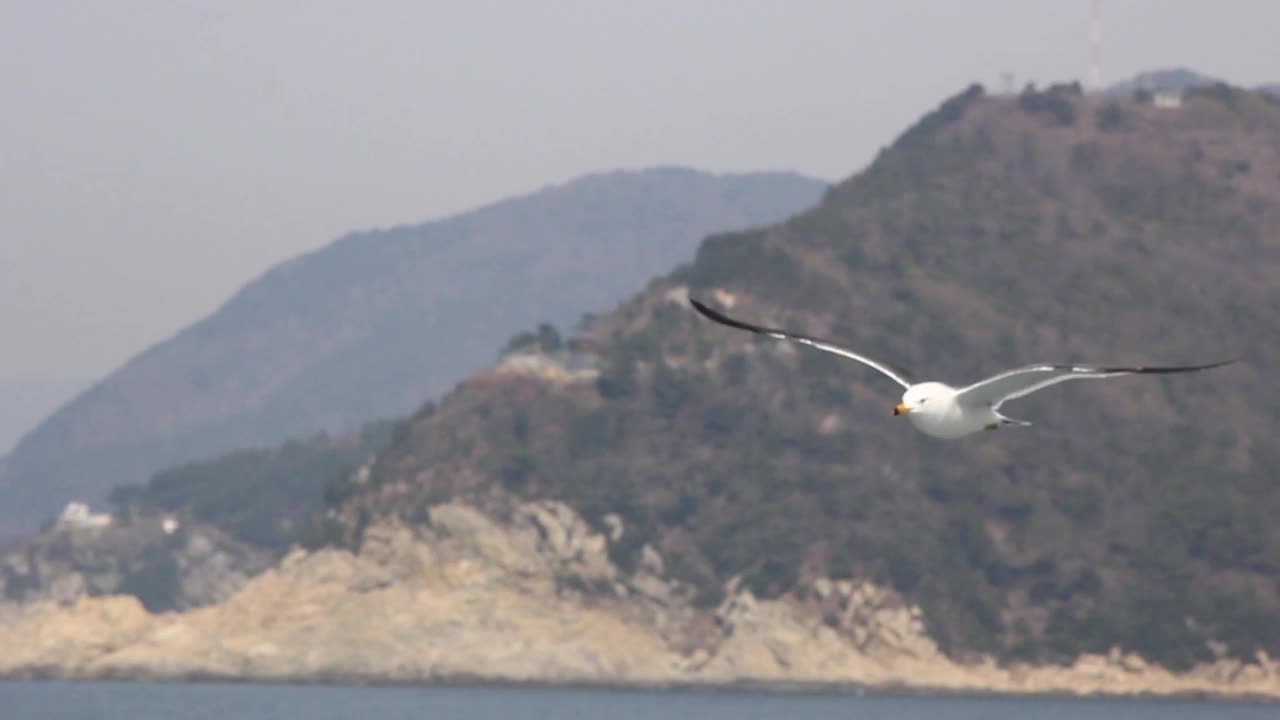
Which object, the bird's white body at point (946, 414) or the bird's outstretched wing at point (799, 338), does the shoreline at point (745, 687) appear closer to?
the bird's outstretched wing at point (799, 338)

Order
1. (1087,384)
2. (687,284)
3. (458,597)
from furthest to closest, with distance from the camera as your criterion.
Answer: (687,284) < (1087,384) < (458,597)

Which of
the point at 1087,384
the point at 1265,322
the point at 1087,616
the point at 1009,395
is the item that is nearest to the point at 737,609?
the point at 1087,616

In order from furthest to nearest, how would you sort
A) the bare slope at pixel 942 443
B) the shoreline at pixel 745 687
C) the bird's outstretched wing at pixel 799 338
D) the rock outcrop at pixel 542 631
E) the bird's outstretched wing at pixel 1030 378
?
the bare slope at pixel 942 443 < the rock outcrop at pixel 542 631 < the shoreline at pixel 745 687 < the bird's outstretched wing at pixel 799 338 < the bird's outstretched wing at pixel 1030 378

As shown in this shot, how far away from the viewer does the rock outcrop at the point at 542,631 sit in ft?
489

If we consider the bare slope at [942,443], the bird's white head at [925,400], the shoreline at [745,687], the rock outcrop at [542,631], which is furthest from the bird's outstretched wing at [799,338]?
the bare slope at [942,443]

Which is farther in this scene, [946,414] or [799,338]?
[799,338]

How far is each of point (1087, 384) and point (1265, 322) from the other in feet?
59.5

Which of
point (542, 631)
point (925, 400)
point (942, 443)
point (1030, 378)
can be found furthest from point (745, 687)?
point (1030, 378)

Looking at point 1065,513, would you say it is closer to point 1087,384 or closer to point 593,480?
point 1087,384

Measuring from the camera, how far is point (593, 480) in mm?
166125

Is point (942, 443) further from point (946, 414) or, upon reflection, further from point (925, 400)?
point (946, 414)

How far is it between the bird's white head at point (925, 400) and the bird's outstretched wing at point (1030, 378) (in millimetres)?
309

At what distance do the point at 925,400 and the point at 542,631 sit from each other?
12121 cm

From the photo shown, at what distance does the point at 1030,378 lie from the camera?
33.9m
